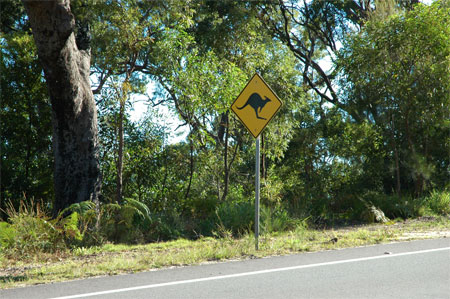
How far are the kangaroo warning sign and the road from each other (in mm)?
2665

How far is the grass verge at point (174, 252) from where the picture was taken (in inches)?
306

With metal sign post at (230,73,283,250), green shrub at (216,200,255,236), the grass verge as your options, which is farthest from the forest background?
metal sign post at (230,73,283,250)

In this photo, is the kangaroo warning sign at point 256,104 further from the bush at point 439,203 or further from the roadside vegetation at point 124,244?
the bush at point 439,203

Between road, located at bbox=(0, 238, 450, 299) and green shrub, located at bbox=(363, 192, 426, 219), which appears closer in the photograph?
road, located at bbox=(0, 238, 450, 299)

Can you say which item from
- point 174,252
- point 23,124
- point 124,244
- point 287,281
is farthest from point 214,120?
point 287,281

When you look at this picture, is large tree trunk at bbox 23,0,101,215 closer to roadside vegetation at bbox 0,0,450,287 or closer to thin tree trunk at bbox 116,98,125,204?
roadside vegetation at bbox 0,0,450,287

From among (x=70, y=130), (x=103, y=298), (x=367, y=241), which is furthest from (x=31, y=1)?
(x=367, y=241)

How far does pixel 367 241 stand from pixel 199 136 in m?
6.88

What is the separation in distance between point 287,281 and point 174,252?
129 inches

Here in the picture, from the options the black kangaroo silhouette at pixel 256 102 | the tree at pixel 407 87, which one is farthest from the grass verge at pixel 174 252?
the tree at pixel 407 87

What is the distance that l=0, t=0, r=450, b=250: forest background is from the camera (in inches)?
535

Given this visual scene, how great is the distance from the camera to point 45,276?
24.6ft

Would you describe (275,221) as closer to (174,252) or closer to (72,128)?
(174,252)

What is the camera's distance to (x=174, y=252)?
9602mm
